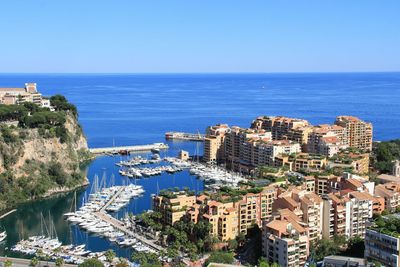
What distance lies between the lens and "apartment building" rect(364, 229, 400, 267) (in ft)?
53.9

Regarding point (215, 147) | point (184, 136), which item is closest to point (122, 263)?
point (215, 147)

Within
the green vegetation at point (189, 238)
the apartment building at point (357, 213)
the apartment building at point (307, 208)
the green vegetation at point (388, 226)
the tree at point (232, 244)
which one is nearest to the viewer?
the green vegetation at point (388, 226)

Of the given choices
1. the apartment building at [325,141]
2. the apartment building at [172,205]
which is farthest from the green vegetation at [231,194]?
the apartment building at [325,141]

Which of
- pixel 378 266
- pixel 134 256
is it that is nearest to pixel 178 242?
pixel 134 256

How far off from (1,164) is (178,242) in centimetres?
1461

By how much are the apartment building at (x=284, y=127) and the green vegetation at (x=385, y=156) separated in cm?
544

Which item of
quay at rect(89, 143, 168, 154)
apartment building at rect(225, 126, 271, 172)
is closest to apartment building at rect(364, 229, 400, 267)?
apartment building at rect(225, 126, 271, 172)

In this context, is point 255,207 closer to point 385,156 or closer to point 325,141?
point 325,141

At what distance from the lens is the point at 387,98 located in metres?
95.8

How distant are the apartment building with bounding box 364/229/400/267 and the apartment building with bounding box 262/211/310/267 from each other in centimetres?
246

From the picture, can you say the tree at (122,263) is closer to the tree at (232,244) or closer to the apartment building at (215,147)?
the tree at (232,244)

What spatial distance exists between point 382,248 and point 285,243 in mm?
3281

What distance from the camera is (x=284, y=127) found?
42.6m

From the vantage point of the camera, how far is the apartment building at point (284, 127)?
133 feet
